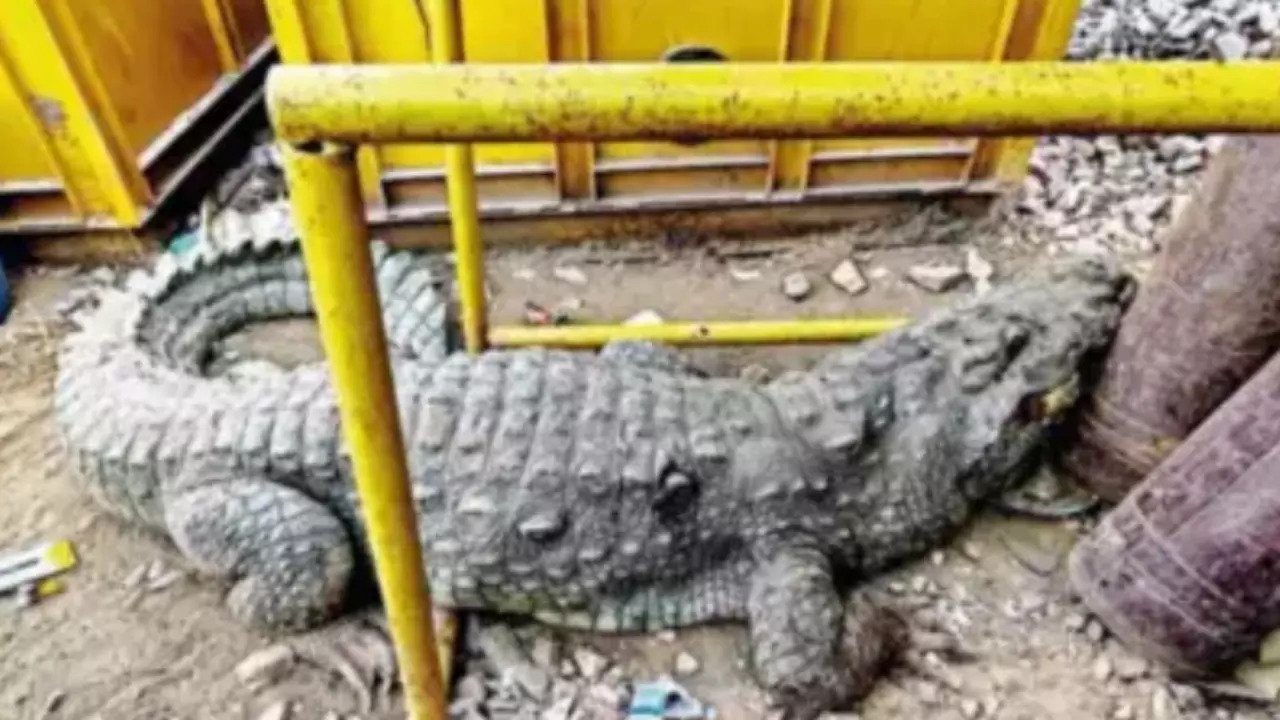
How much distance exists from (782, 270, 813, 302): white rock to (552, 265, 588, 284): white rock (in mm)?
673

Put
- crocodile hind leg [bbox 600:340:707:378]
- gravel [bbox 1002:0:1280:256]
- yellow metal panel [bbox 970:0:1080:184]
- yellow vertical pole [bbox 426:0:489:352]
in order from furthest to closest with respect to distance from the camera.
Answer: gravel [bbox 1002:0:1280:256], yellow metal panel [bbox 970:0:1080:184], crocodile hind leg [bbox 600:340:707:378], yellow vertical pole [bbox 426:0:489:352]

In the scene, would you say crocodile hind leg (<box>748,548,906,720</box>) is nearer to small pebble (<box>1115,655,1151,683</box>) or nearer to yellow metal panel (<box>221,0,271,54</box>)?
small pebble (<box>1115,655,1151,683</box>)

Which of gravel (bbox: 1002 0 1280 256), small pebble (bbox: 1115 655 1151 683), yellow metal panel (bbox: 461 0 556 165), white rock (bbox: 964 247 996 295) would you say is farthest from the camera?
gravel (bbox: 1002 0 1280 256)

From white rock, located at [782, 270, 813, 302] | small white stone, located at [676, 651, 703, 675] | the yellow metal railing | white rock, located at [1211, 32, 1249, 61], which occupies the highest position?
the yellow metal railing

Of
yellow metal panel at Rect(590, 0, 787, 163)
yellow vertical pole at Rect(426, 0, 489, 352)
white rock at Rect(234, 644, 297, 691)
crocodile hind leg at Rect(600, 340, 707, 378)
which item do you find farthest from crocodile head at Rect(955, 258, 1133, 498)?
white rock at Rect(234, 644, 297, 691)

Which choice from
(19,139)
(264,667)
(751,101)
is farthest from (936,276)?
(19,139)

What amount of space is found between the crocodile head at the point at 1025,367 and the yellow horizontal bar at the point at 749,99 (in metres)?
1.45

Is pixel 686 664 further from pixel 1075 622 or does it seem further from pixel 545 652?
pixel 1075 622

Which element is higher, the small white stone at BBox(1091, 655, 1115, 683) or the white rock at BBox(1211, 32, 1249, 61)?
the white rock at BBox(1211, 32, 1249, 61)

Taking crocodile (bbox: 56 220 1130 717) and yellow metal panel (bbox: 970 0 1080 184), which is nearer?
crocodile (bbox: 56 220 1130 717)

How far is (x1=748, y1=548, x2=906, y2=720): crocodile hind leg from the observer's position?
2.44 metres

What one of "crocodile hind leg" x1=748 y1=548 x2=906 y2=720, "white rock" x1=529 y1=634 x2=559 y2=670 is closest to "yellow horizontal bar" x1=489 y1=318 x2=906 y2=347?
"crocodile hind leg" x1=748 y1=548 x2=906 y2=720

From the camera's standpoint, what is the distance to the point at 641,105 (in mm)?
1204

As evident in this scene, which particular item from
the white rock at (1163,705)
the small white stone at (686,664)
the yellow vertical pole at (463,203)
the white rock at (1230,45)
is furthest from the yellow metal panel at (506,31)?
the white rock at (1230,45)
